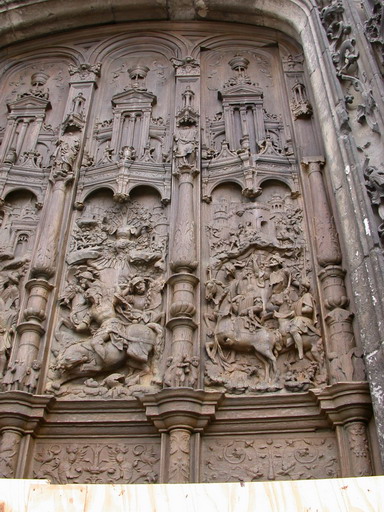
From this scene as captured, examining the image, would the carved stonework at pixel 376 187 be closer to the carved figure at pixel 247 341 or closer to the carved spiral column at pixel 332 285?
the carved spiral column at pixel 332 285

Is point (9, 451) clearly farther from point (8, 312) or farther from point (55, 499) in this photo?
point (55, 499)

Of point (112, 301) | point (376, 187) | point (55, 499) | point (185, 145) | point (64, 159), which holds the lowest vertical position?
point (55, 499)

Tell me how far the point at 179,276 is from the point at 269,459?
7.89 feet

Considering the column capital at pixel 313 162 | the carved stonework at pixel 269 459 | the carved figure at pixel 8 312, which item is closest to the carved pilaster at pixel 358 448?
the carved stonework at pixel 269 459

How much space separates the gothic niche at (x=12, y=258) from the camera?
6.80 meters

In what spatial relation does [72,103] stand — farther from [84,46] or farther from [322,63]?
[322,63]

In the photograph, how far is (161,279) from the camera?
747 centimetres

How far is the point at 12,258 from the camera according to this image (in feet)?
25.8

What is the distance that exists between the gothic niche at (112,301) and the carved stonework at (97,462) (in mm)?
585

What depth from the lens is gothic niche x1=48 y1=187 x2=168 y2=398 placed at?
6.61 m

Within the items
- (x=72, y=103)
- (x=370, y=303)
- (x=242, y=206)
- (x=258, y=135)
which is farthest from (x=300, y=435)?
(x=72, y=103)

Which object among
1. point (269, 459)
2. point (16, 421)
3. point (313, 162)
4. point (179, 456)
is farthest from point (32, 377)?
point (313, 162)

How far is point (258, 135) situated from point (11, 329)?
185 inches

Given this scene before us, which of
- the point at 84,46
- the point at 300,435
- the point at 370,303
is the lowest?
the point at 300,435
